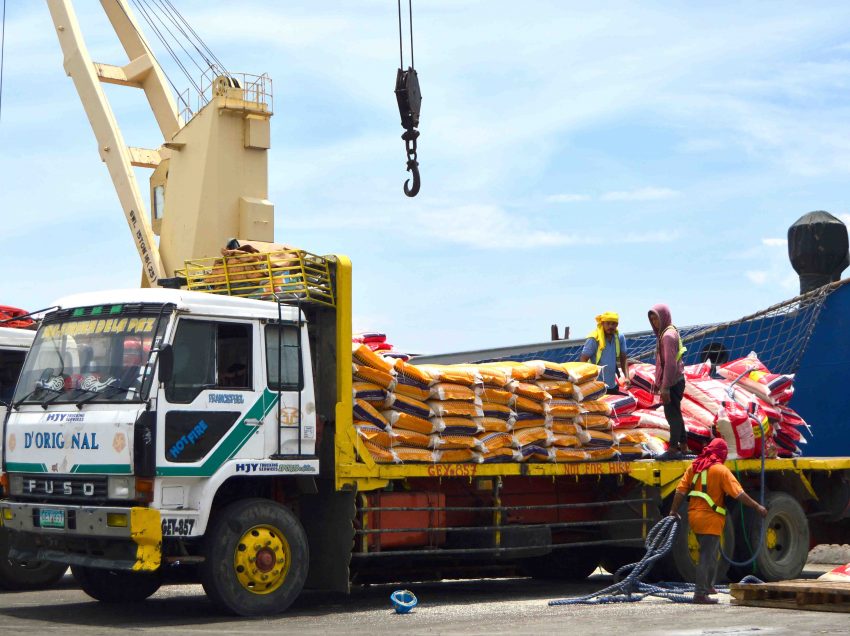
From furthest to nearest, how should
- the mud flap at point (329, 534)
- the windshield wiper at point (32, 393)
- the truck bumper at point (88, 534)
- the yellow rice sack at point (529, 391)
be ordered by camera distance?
the yellow rice sack at point (529, 391)
the mud flap at point (329, 534)
the windshield wiper at point (32, 393)
the truck bumper at point (88, 534)

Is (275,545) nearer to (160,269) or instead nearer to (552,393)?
(552,393)

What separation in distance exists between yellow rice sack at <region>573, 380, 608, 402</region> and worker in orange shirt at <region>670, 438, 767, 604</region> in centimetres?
171

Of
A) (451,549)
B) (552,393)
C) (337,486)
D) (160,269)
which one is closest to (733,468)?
(552,393)

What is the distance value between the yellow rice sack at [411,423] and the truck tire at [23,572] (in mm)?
3927

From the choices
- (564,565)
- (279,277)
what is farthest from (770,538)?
(279,277)

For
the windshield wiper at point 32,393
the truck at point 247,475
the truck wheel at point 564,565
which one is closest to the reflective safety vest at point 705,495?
the truck at point 247,475

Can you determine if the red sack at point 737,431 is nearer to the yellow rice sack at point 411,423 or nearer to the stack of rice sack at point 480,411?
the stack of rice sack at point 480,411

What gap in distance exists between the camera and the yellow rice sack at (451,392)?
12438 mm

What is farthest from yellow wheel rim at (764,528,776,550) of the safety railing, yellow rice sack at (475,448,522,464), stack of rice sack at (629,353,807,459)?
the safety railing

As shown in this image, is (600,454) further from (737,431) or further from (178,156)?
(178,156)

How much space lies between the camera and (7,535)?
532 inches

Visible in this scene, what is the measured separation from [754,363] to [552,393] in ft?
12.4

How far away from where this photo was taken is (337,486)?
11688 mm

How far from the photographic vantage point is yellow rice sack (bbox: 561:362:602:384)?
13.5 meters
